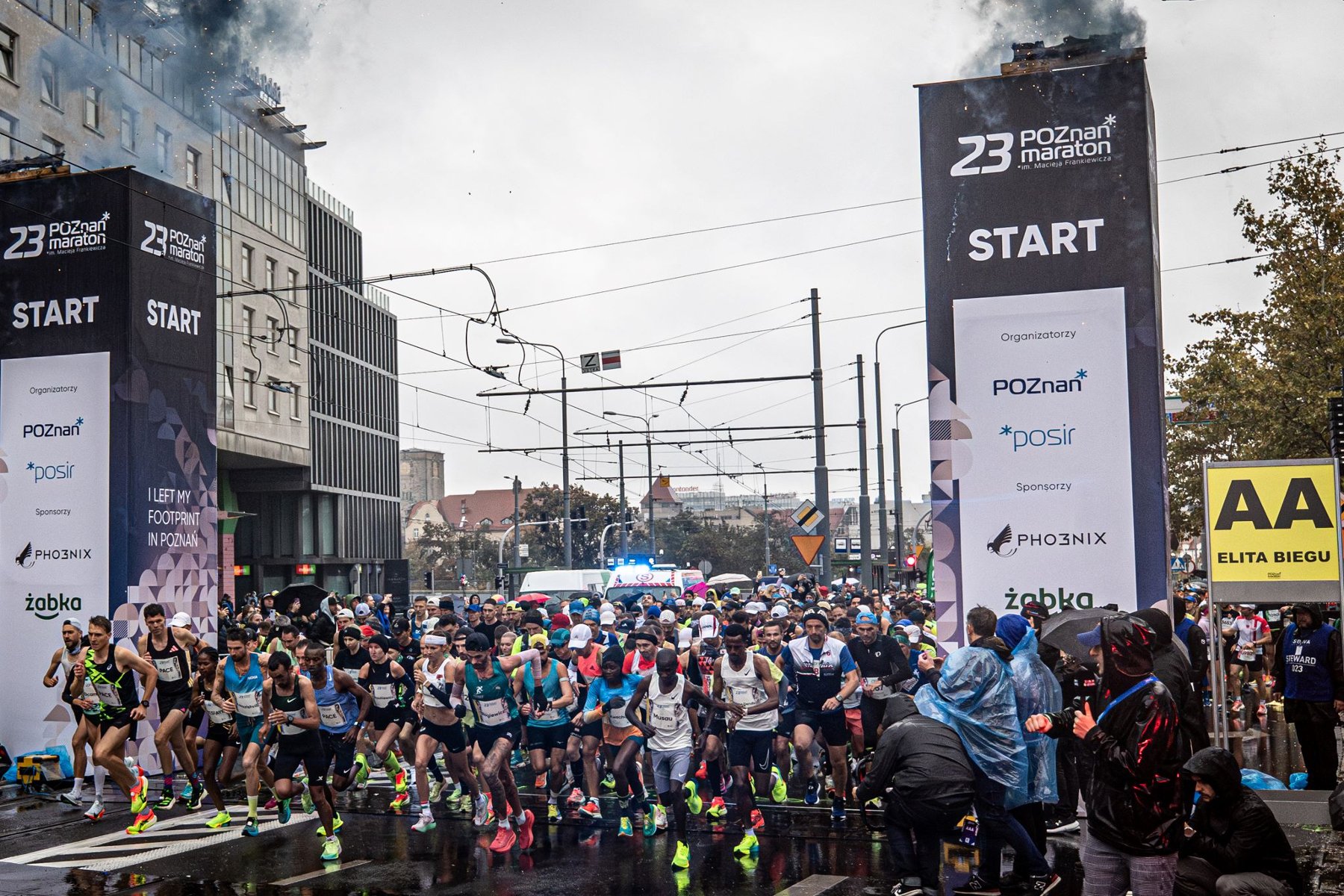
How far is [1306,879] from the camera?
28.8ft

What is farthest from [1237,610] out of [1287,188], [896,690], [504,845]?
[504,845]

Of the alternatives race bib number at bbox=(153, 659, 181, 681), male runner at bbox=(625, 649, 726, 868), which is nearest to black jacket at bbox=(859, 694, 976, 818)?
male runner at bbox=(625, 649, 726, 868)

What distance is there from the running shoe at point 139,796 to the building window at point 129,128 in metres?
8.03

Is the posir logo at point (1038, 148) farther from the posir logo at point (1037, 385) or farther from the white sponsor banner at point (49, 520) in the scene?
the white sponsor banner at point (49, 520)

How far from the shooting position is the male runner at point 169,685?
12.6 meters

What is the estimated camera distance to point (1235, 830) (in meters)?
6.20

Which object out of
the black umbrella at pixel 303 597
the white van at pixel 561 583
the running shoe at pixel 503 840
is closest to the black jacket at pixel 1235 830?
the running shoe at pixel 503 840

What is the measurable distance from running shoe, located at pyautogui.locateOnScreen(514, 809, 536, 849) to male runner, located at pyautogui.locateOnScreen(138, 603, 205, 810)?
388 centimetres

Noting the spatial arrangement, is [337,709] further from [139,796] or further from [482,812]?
[139,796]

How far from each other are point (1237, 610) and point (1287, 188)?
8.32 metres

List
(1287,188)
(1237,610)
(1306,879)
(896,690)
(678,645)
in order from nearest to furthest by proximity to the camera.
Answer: (1306,879), (896,690), (678,645), (1237,610), (1287,188)

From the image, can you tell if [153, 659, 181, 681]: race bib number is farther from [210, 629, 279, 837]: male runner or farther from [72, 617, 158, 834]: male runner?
[210, 629, 279, 837]: male runner

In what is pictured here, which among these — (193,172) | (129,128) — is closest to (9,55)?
(193,172)

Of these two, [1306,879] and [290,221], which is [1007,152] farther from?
[290,221]
